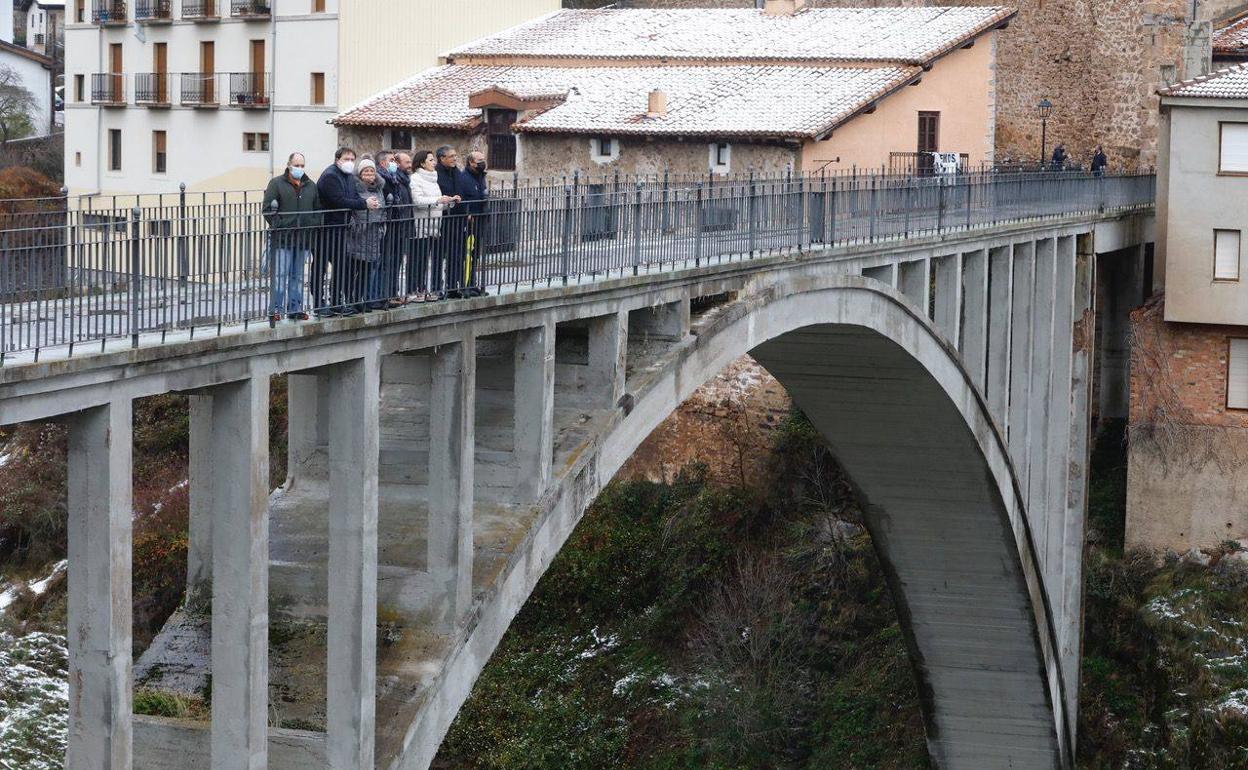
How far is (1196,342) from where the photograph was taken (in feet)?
105

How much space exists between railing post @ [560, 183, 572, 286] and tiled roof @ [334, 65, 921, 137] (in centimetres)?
1704

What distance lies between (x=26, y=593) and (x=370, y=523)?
2830 cm

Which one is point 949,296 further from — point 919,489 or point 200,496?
point 200,496

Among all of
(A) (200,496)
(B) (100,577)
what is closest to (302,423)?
(A) (200,496)

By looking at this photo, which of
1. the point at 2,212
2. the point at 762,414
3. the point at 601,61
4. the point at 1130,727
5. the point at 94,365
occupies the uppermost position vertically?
the point at 601,61

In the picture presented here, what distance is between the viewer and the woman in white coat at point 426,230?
13.3m

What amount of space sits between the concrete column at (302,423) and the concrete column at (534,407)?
1.43m

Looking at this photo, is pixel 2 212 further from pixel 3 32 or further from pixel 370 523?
pixel 3 32

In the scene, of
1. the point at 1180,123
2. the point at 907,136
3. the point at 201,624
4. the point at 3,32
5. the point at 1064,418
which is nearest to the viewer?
the point at 201,624

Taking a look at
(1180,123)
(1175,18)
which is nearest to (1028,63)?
(1175,18)

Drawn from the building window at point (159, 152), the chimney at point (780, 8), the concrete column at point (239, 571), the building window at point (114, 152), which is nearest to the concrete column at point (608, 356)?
the concrete column at point (239, 571)

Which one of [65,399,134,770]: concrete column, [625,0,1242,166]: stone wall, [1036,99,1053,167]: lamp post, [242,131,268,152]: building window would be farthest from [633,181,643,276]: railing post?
[1036,99,1053,167]: lamp post

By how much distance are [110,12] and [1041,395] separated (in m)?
22.9

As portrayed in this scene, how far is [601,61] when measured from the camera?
130ft
